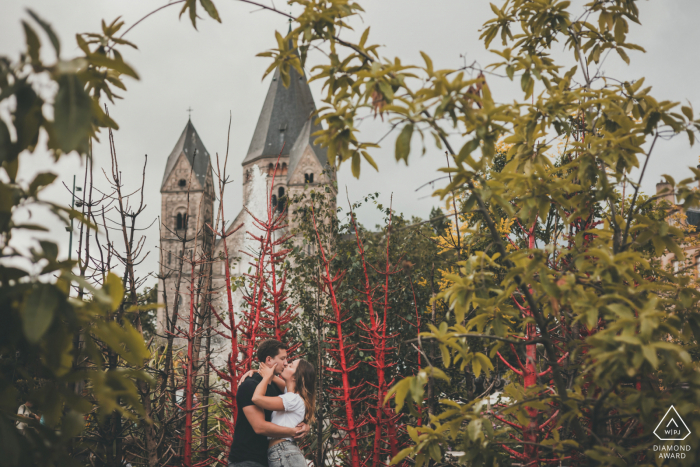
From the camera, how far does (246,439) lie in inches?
138

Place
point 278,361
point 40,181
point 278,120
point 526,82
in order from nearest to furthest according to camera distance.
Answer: point 40,181 < point 526,82 < point 278,361 < point 278,120

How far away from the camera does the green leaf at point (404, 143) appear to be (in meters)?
1.63

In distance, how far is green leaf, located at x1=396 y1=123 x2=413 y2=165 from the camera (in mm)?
1634

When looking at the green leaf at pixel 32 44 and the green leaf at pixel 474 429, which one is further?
the green leaf at pixel 474 429

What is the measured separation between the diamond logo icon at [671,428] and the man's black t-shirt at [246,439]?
2431mm

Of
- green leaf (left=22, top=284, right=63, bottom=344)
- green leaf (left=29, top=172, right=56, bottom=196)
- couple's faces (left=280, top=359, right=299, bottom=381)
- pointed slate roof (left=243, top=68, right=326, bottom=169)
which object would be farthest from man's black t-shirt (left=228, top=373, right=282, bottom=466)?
pointed slate roof (left=243, top=68, right=326, bottom=169)

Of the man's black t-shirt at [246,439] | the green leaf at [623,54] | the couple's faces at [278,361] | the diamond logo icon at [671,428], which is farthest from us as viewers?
the couple's faces at [278,361]

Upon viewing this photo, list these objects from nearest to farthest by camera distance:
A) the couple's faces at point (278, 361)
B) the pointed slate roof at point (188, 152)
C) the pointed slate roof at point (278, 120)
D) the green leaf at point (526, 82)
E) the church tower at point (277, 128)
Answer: the green leaf at point (526, 82) → the couple's faces at point (278, 361) → the pointed slate roof at point (188, 152) → the church tower at point (277, 128) → the pointed slate roof at point (278, 120)

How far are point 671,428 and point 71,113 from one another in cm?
199

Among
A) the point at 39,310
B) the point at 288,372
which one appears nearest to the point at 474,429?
the point at 39,310

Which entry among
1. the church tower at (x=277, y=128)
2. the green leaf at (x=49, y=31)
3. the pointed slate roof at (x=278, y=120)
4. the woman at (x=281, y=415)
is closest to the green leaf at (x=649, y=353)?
the green leaf at (x=49, y=31)

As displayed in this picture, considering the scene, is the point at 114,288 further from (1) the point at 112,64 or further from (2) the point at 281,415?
(2) the point at 281,415

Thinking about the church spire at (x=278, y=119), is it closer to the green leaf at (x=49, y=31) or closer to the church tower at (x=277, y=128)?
the church tower at (x=277, y=128)

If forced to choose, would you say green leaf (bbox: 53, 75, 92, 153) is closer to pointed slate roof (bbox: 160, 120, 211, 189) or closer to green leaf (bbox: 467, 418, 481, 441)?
green leaf (bbox: 467, 418, 481, 441)
